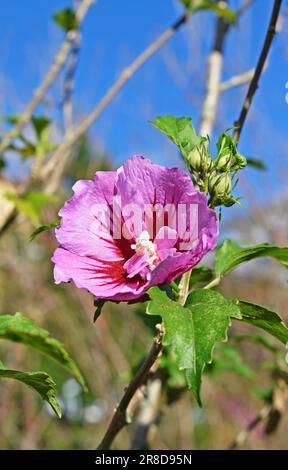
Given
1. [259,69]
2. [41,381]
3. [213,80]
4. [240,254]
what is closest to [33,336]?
[41,381]

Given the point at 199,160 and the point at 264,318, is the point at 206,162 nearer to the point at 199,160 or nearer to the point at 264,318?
the point at 199,160

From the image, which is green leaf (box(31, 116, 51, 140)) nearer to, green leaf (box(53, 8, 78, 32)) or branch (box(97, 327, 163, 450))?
green leaf (box(53, 8, 78, 32))

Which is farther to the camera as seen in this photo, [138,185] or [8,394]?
[8,394]
